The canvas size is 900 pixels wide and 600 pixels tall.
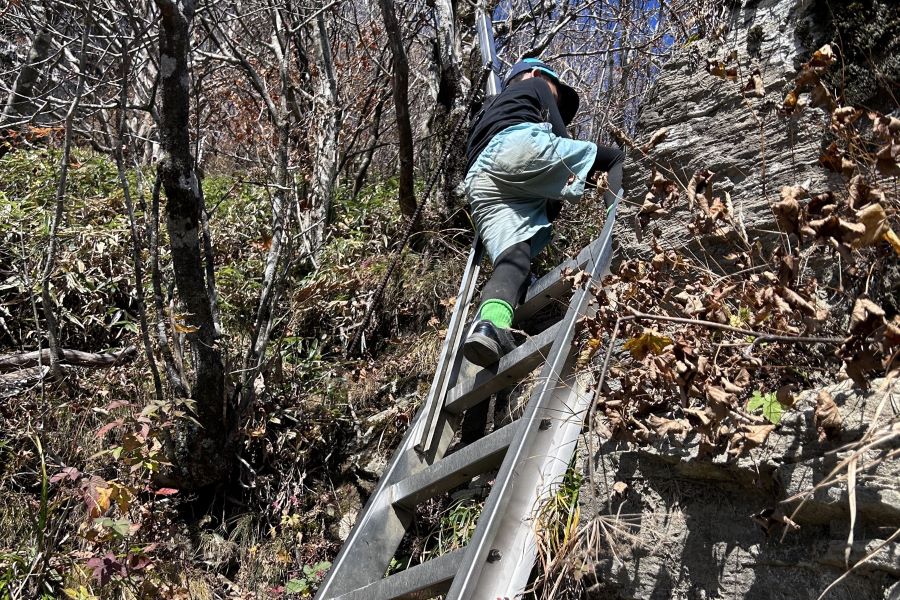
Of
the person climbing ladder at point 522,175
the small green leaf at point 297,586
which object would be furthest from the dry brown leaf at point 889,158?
the small green leaf at point 297,586

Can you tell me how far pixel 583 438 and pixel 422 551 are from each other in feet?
3.66

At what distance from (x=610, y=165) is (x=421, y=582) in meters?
2.28

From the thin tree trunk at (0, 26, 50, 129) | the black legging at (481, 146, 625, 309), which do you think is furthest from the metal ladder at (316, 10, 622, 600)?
the thin tree trunk at (0, 26, 50, 129)

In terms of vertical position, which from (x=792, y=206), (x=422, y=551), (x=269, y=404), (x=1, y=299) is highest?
(x=1, y=299)

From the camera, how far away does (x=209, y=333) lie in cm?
370

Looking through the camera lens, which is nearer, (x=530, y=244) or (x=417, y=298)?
(x=530, y=244)

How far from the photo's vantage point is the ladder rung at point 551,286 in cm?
358

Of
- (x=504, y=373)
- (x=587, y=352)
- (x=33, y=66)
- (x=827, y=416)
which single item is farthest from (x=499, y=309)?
(x=33, y=66)

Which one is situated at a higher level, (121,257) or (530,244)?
(121,257)

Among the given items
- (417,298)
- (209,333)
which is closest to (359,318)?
(417,298)

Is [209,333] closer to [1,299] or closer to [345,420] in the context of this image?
[345,420]

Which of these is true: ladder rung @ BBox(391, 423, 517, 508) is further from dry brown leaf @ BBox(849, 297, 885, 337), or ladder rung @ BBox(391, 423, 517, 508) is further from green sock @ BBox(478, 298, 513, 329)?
dry brown leaf @ BBox(849, 297, 885, 337)

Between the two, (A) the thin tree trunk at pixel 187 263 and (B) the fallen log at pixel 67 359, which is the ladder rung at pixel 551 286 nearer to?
(A) the thin tree trunk at pixel 187 263

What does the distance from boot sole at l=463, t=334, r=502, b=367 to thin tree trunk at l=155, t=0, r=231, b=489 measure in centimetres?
132
